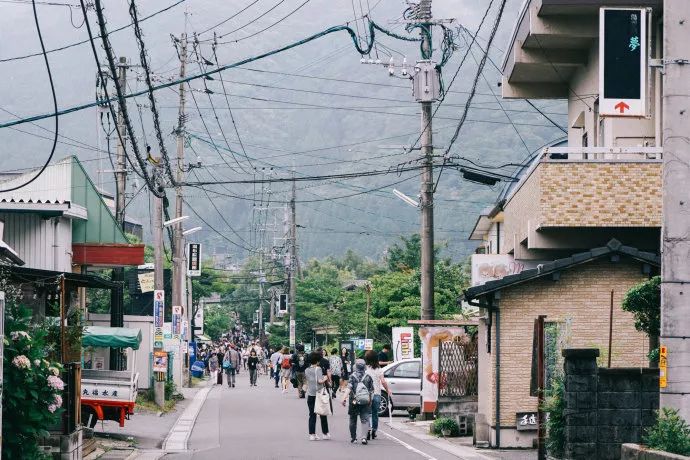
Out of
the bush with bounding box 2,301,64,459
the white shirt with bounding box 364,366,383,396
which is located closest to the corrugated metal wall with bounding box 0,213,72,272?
the white shirt with bounding box 364,366,383,396

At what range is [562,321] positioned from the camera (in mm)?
21062

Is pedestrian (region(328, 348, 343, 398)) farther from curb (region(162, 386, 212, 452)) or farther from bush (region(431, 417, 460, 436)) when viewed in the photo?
bush (region(431, 417, 460, 436))

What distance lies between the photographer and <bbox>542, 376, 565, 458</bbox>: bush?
52.5ft

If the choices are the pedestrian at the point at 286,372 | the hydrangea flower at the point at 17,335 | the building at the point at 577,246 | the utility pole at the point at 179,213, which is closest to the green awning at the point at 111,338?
the building at the point at 577,246

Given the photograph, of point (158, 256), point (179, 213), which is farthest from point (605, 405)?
point (179, 213)

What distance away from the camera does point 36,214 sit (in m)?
27.5

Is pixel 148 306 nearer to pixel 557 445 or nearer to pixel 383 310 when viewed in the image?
pixel 383 310

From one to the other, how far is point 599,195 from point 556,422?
664cm

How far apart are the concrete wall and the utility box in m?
12.2

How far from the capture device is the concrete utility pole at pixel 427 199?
3222 cm

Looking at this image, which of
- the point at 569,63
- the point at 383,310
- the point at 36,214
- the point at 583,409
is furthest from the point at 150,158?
the point at 383,310

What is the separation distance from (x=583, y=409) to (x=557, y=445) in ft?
3.07

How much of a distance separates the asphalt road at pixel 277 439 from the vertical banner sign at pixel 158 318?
8.15ft

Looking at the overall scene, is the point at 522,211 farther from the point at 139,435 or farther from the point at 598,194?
the point at 139,435
